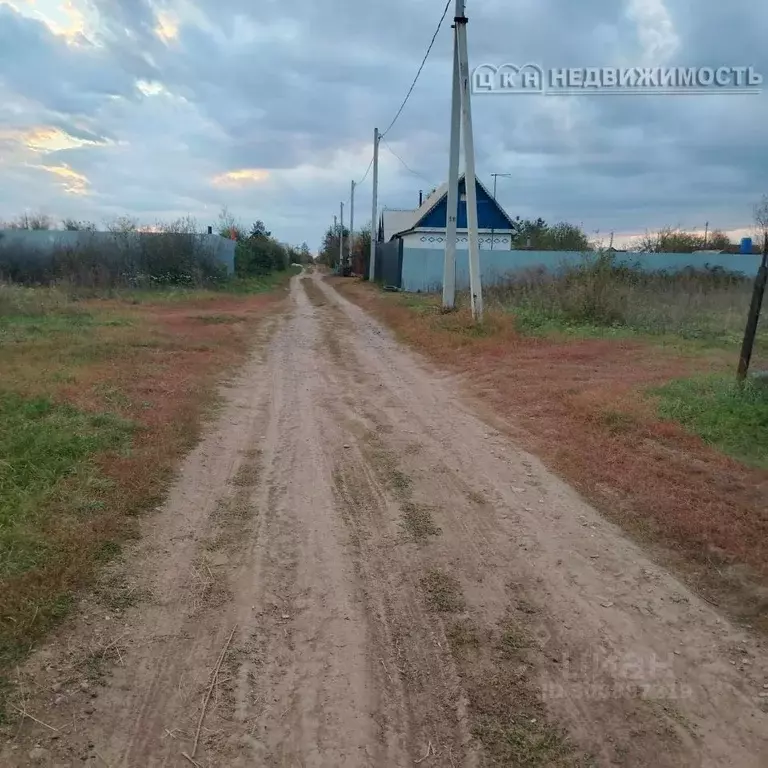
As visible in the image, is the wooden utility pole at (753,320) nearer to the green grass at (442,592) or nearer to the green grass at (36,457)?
the green grass at (442,592)

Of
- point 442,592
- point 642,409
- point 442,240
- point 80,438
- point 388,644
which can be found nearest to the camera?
point 388,644

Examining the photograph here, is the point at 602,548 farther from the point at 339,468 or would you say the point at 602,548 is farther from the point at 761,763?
the point at 339,468

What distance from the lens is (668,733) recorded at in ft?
8.25

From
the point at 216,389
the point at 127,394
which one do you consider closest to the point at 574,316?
the point at 216,389

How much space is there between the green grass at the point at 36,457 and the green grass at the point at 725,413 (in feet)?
18.2

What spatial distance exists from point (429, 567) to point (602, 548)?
1207 millimetres

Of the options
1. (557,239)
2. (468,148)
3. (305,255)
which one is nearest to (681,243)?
(557,239)

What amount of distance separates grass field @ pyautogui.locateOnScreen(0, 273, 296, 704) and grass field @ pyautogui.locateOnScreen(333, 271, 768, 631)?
139 inches

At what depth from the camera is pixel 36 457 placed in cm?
490

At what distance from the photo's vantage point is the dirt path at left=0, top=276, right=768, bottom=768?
2.43m

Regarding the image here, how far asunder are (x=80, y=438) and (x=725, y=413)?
251 inches

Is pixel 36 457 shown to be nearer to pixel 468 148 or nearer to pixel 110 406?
pixel 110 406

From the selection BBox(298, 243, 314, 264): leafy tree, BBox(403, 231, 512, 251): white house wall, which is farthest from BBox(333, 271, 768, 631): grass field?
BBox(298, 243, 314, 264): leafy tree

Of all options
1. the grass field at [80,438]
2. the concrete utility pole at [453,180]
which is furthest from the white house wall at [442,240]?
the grass field at [80,438]
